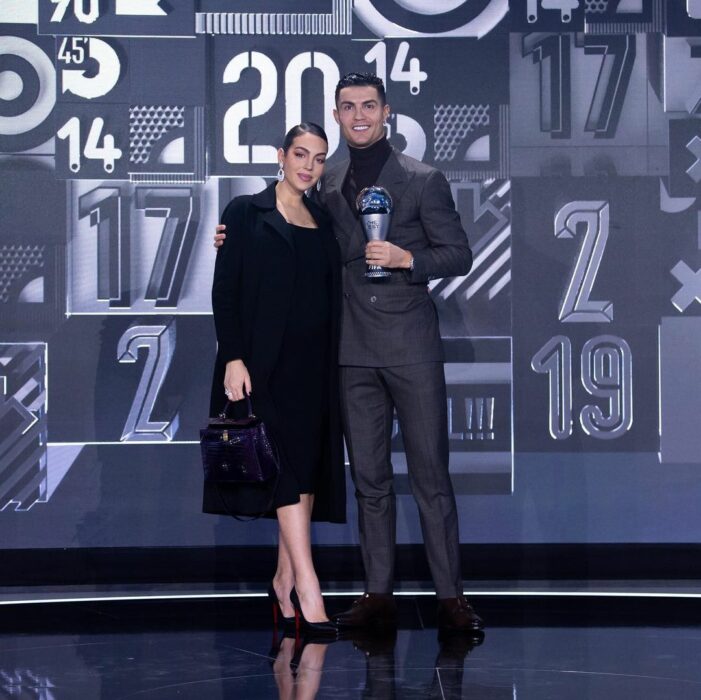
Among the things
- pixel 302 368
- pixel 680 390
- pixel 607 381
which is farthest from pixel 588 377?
pixel 302 368

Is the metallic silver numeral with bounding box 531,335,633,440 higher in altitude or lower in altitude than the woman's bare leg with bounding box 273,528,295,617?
higher

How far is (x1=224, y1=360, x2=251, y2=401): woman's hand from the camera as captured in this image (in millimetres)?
3572

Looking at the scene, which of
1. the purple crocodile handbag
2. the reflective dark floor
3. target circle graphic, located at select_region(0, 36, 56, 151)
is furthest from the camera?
target circle graphic, located at select_region(0, 36, 56, 151)

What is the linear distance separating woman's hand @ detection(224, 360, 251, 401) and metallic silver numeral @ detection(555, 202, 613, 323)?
1.53 m

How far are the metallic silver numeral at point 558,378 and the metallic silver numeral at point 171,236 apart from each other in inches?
52.7

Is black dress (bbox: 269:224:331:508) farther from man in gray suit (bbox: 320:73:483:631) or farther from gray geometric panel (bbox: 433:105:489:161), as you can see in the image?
gray geometric panel (bbox: 433:105:489:161)

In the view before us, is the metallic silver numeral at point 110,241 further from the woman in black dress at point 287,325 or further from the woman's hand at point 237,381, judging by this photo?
the woman's hand at point 237,381

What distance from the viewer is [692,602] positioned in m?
4.21

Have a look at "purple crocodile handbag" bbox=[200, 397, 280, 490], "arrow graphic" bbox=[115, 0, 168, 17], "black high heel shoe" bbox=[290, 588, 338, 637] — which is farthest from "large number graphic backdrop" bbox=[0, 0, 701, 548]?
"purple crocodile handbag" bbox=[200, 397, 280, 490]

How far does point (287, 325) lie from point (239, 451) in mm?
392

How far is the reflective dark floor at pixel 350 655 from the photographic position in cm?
301

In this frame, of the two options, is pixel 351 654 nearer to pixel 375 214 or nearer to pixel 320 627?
pixel 320 627

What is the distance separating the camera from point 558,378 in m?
4.67

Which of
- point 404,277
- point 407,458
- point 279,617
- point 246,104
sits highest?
point 246,104
